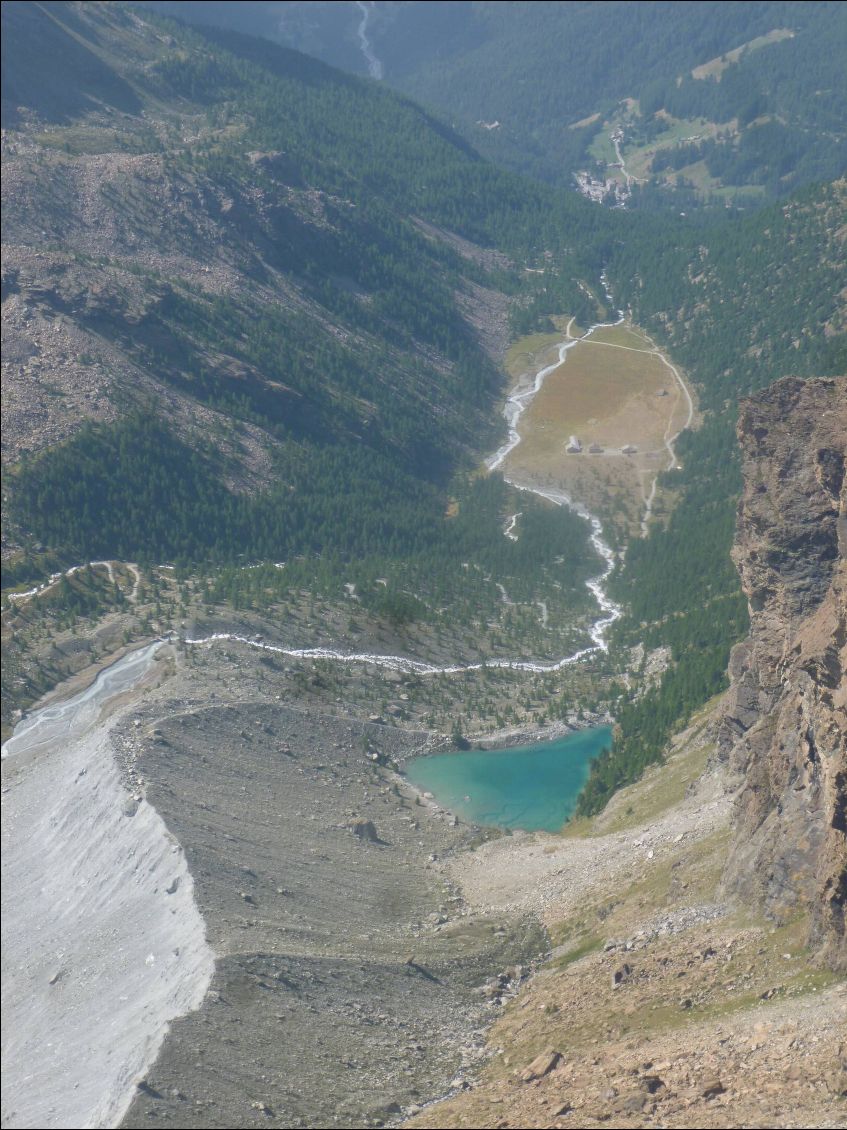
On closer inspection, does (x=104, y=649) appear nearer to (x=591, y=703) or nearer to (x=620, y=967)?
(x=591, y=703)

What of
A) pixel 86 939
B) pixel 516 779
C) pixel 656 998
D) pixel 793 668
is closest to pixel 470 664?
pixel 516 779

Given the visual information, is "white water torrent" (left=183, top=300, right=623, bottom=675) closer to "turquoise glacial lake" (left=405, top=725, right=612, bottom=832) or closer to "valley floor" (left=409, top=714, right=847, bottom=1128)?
"turquoise glacial lake" (left=405, top=725, right=612, bottom=832)

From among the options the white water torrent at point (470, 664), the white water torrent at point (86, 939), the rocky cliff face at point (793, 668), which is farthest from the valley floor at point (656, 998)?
the white water torrent at point (470, 664)

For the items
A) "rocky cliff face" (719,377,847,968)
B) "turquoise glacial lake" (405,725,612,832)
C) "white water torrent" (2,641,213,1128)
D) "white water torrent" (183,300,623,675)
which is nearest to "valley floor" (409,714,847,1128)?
"rocky cliff face" (719,377,847,968)

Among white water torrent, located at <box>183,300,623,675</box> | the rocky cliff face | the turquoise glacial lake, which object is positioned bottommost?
the turquoise glacial lake

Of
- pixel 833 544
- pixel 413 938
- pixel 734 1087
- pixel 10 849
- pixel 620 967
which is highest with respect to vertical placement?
pixel 833 544

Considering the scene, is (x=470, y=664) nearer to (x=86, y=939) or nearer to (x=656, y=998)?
(x=86, y=939)

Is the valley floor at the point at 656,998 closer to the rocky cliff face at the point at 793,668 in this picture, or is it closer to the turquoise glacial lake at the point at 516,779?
the rocky cliff face at the point at 793,668

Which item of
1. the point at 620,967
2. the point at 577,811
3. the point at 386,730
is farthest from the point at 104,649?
the point at 620,967
